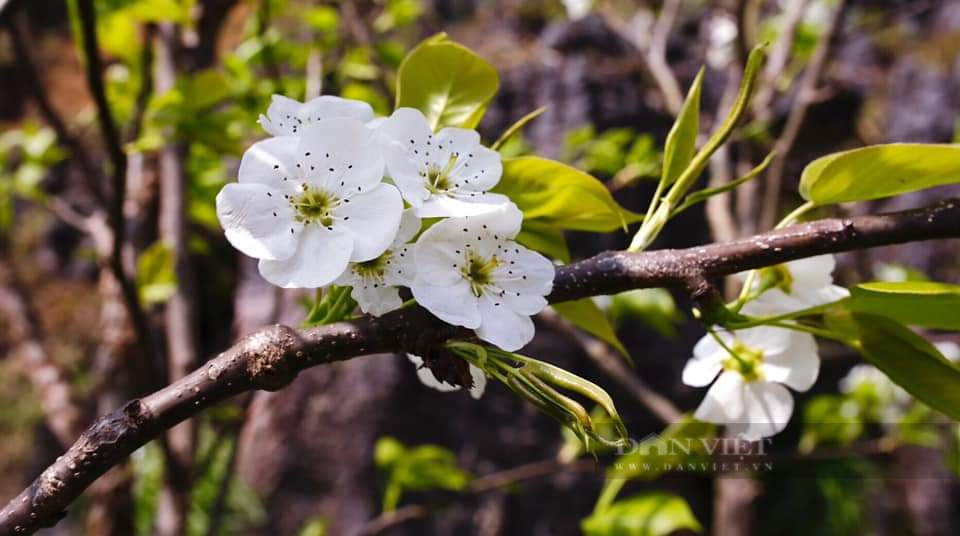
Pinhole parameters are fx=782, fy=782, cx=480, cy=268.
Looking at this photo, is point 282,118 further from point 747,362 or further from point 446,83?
point 747,362

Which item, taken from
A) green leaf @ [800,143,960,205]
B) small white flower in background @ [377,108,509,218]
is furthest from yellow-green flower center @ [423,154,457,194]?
green leaf @ [800,143,960,205]

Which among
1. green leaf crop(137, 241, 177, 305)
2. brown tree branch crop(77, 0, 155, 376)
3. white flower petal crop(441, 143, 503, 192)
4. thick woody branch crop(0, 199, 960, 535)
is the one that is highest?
green leaf crop(137, 241, 177, 305)

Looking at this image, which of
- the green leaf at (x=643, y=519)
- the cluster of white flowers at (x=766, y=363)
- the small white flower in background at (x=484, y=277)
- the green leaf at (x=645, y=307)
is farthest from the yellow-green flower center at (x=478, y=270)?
the green leaf at (x=645, y=307)

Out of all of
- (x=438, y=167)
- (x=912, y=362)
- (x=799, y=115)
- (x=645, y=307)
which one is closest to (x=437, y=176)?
(x=438, y=167)

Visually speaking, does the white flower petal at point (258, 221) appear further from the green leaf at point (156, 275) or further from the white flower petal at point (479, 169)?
the green leaf at point (156, 275)

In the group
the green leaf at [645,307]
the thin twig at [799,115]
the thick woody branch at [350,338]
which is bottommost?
the thick woody branch at [350,338]

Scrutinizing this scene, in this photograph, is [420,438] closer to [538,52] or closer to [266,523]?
[266,523]

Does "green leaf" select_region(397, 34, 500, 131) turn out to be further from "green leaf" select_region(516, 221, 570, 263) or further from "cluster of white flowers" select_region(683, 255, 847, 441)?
"cluster of white flowers" select_region(683, 255, 847, 441)
